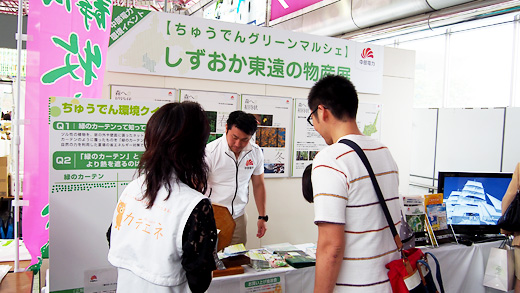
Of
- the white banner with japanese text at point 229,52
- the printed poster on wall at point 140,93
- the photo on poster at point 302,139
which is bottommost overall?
the photo on poster at point 302,139

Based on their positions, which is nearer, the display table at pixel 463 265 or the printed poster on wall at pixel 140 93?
the display table at pixel 463 265

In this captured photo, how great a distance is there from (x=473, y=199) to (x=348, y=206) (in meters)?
2.08

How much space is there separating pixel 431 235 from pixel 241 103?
1.89 m

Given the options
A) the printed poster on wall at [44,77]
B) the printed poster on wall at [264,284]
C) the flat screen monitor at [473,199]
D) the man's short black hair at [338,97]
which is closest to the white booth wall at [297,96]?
the printed poster on wall at [44,77]

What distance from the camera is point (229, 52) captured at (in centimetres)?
336

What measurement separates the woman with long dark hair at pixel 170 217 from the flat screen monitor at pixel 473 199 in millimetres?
2310

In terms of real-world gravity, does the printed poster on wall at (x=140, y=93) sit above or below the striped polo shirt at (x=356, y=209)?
above

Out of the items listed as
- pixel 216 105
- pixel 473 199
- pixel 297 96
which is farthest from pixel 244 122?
pixel 473 199

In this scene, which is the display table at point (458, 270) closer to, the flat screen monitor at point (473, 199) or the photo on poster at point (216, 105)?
the flat screen monitor at point (473, 199)

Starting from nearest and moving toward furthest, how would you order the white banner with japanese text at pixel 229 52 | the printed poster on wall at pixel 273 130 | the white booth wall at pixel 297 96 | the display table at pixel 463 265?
1. the display table at pixel 463 265
2. the white banner with japanese text at pixel 229 52
3. the white booth wall at pixel 297 96
4. the printed poster on wall at pixel 273 130

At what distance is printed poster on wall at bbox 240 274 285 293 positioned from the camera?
189 centimetres

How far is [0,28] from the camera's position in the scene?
496 cm

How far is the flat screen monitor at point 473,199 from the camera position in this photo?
2879mm

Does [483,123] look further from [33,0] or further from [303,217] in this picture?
[33,0]
